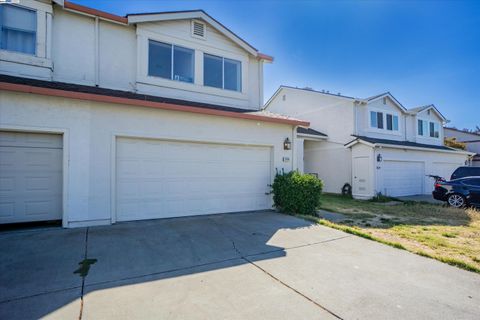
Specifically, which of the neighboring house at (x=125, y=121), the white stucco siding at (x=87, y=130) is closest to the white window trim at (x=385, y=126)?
the neighboring house at (x=125, y=121)

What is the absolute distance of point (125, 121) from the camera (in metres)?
6.71

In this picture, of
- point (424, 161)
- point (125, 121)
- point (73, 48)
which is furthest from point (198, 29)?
point (424, 161)

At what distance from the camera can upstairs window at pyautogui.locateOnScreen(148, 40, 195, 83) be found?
8.79m

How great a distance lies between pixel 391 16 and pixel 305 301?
1173 centimetres

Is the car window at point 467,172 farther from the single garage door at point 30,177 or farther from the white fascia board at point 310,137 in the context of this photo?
the single garage door at point 30,177

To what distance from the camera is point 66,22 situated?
25.3 ft

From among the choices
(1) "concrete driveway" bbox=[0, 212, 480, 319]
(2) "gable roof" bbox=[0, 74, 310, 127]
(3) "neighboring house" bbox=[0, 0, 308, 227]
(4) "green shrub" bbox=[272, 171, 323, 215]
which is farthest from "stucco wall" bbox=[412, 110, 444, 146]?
(1) "concrete driveway" bbox=[0, 212, 480, 319]

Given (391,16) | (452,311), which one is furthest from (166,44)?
(452,311)

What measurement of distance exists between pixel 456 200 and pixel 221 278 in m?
11.9

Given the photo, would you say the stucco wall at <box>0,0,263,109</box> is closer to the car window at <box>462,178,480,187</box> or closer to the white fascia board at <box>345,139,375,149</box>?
the white fascia board at <box>345,139,375,149</box>

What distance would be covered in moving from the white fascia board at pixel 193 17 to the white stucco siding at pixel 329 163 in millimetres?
8281

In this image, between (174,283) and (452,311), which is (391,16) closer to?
(452,311)

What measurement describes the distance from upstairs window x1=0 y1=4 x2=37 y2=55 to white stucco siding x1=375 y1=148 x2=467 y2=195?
15.1m

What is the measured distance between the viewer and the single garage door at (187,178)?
269 inches
